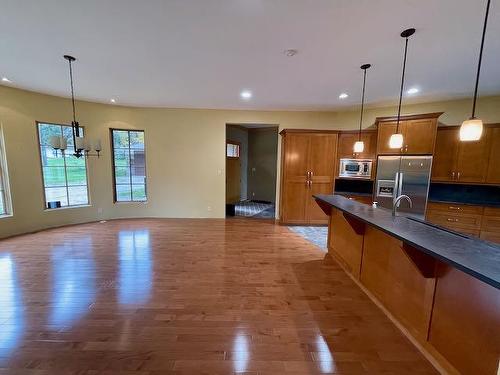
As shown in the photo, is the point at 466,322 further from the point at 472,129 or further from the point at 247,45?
the point at 247,45

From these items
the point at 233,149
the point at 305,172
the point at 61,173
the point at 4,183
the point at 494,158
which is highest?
the point at 233,149

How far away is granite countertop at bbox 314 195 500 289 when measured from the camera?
1165 mm

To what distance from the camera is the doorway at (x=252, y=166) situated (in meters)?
7.48

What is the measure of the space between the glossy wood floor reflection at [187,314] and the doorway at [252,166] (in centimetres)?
398

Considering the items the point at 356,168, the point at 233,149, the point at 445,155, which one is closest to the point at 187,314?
the point at 356,168

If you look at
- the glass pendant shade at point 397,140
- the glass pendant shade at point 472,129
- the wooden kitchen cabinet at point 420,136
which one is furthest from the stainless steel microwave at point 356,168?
the glass pendant shade at point 472,129

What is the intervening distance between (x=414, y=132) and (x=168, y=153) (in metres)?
5.36

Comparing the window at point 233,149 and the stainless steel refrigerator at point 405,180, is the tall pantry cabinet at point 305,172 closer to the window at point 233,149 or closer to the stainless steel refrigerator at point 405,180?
the stainless steel refrigerator at point 405,180

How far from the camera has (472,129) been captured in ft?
5.54

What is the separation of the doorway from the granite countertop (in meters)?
5.27

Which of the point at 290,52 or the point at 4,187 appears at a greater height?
the point at 290,52

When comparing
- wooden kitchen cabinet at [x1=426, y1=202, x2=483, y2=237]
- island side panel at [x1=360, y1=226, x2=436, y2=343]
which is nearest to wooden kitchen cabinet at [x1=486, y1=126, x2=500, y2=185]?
wooden kitchen cabinet at [x1=426, y1=202, x2=483, y2=237]

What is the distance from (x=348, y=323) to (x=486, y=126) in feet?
14.0

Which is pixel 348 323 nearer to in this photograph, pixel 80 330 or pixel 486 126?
pixel 80 330
